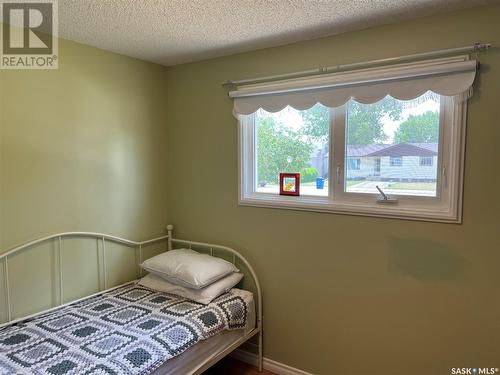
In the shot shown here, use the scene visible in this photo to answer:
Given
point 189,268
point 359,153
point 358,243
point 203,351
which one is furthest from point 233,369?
point 359,153

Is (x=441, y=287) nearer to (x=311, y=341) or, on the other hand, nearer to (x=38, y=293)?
(x=311, y=341)

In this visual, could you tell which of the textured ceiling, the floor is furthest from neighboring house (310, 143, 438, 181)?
the floor

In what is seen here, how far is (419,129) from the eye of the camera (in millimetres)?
2027

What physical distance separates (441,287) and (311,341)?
36.6 inches

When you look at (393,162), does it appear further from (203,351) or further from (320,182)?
(203,351)

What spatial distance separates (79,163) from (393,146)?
6.68 feet

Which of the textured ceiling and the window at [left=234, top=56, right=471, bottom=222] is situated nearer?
the textured ceiling

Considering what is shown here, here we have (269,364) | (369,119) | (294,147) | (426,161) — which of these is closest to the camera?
(426,161)

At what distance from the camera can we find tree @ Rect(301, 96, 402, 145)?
2.11 metres

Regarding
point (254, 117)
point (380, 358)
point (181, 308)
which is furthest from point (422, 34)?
point (181, 308)

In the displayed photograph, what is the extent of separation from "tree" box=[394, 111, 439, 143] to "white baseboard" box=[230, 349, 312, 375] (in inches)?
66.9

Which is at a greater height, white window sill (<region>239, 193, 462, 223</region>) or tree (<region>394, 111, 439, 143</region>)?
tree (<region>394, 111, 439, 143</region>)

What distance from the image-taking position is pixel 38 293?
2203 mm

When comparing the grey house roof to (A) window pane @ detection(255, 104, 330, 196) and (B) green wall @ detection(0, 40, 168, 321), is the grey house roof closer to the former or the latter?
(A) window pane @ detection(255, 104, 330, 196)
